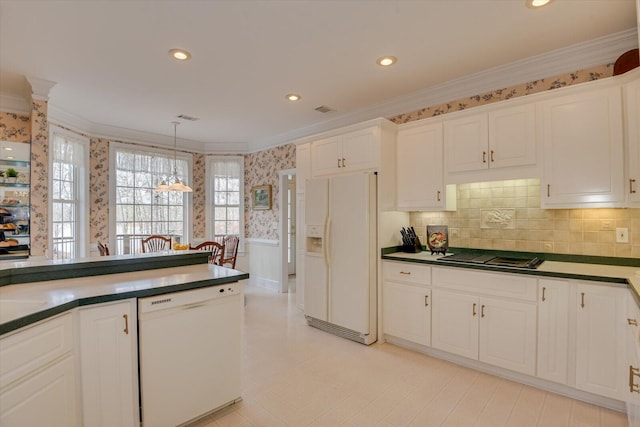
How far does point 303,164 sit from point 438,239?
76.0 inches

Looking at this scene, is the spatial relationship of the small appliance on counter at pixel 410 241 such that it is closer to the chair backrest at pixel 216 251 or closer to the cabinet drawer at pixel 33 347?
the chair backrest at pixel 216 251

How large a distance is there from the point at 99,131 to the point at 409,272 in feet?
16.5

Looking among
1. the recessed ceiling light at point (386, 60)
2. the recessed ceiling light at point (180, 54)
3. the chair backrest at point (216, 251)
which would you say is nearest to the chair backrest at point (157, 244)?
the chair backrest at point (216, 251)

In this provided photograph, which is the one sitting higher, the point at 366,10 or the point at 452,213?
the point at 366,10

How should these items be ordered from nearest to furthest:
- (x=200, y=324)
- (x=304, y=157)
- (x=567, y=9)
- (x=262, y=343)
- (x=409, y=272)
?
(x=200, y=324)
(x=567, y=9)
(x=409, y=272)
(x=262, y=343)
(x=304, y=157)

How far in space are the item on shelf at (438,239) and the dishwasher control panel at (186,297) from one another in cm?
207

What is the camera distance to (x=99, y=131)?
4.90m

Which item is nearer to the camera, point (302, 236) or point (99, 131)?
point (302, 236)

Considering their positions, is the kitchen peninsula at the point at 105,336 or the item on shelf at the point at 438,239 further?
the item on shelf at the point at 438,239

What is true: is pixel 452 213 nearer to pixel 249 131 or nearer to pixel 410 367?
pixel 410 367

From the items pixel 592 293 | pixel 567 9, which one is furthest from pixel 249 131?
pixel 592 293

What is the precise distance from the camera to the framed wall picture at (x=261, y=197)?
568 cm

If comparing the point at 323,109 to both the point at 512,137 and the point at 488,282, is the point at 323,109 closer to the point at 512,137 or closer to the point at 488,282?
the point at 512,137

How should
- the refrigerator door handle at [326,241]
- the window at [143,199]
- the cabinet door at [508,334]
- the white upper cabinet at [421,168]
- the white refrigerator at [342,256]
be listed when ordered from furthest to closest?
the window at [143,199] → the refrigerator door handle at [326,241] → the white refrigerator at [342,256] → the white upper cabinet at [421,168] → the cabinet door at [508,334]
